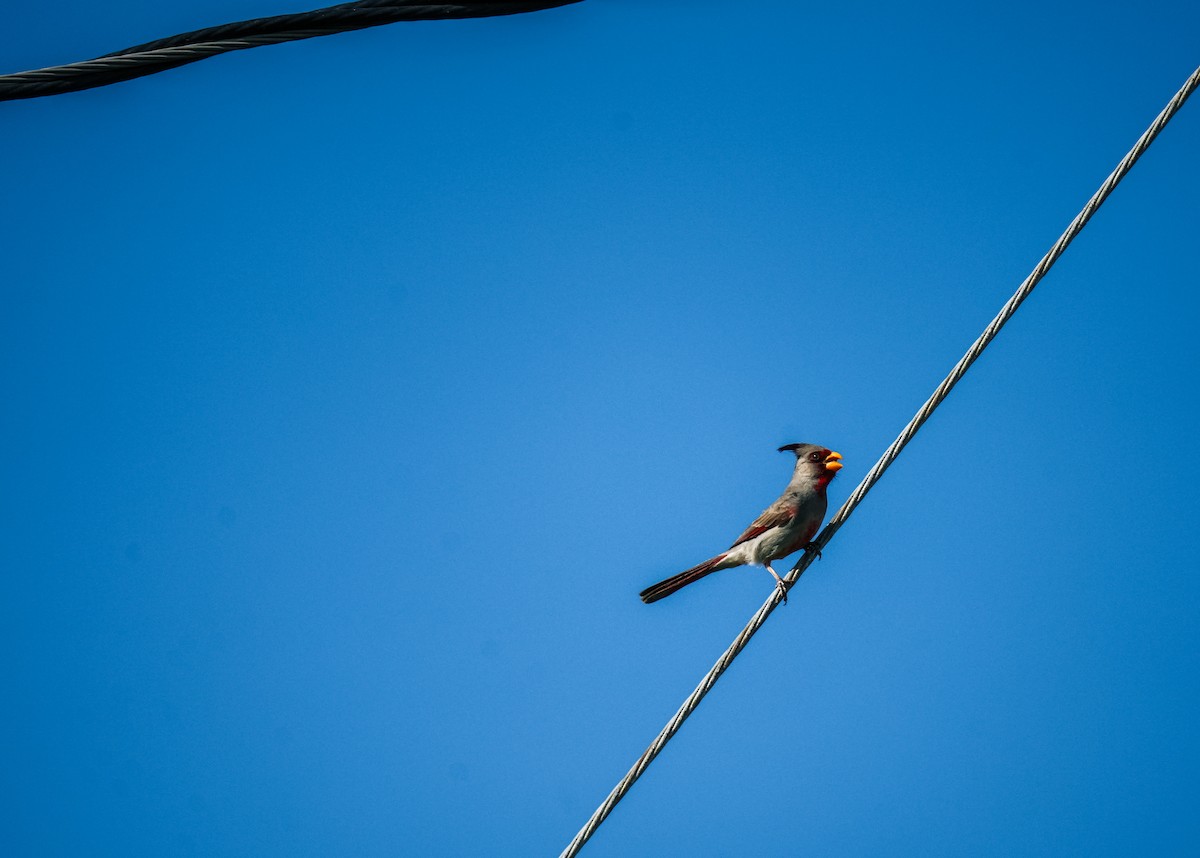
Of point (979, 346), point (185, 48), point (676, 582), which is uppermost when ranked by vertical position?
point (185, 48)

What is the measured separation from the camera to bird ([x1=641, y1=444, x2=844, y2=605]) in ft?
24.1

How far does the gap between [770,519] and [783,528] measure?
120 millimetres

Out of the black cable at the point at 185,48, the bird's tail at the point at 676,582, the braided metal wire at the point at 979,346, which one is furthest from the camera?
the bird's tail at the point at 676,582

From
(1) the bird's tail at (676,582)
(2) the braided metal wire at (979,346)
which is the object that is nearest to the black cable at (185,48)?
(2) the braided metal wire at (979,346)

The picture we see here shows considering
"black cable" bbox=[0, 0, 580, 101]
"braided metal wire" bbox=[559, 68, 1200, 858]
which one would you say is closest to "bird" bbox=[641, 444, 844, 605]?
"braided metal wire" bbox=[559, 68, 1200, 858]

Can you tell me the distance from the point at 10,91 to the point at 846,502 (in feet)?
12.3

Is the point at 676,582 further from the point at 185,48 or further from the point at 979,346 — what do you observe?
the point at 185,48

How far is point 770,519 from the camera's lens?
742 cm

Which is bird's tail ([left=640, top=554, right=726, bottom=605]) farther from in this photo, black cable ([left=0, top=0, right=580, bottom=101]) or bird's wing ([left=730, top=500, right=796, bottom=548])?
black cable ([left=0, top=0, right=580, bottom=101])

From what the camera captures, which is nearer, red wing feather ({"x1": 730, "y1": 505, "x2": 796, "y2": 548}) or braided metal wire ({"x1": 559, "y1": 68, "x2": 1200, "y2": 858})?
braided metal wire ({"x1": 559, "y1": 68, "x2": 1200, "y2": 858})

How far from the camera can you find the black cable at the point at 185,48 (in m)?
3.55

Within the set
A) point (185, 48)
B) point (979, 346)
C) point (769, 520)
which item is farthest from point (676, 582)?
point (185, 48)

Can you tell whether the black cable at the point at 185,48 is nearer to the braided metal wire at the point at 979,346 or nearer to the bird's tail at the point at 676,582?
the braided metal wire at the point at 979,346

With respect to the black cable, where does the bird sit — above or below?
below
